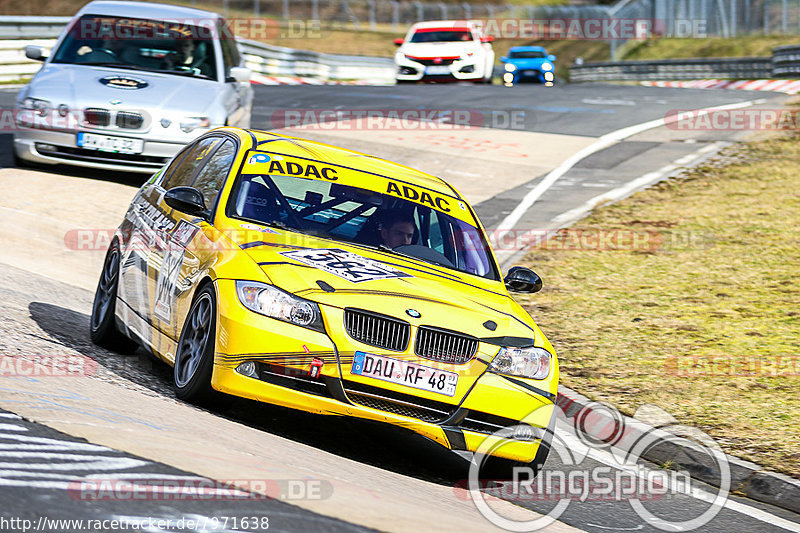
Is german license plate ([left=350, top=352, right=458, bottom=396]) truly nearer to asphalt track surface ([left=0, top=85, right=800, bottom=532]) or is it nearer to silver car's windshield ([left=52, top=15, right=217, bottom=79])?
asphalt track surface ([left=0, top=85, right=800, bottom=532])

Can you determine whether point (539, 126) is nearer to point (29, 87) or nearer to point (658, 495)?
point (29, 87)

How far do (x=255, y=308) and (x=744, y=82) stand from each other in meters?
28.9

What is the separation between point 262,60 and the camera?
31672mm

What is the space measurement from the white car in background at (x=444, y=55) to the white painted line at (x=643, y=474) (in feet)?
76.1

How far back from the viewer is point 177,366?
21.8 ft

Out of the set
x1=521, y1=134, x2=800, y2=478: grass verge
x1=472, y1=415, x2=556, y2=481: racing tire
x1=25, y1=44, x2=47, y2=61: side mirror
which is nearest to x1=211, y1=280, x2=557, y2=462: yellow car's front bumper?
x1=472, y1=415, x2=556, y2=481: racing tire

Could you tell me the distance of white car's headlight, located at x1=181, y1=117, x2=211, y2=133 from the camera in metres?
13.0

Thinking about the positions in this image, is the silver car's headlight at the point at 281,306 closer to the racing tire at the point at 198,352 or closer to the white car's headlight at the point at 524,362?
the racing tire at the point at 198,352

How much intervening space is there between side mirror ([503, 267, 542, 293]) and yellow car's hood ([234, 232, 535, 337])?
514 millimetres

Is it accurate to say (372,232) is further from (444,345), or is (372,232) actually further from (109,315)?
(109,315)

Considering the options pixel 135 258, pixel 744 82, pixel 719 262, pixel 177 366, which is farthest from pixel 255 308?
pixel 744 82

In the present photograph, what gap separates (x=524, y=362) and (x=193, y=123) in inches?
295

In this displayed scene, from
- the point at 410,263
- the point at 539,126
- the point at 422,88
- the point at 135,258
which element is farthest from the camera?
the point at 422,88

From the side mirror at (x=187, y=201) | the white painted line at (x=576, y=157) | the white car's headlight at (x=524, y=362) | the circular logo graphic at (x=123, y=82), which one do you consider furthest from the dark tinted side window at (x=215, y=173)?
the white painted line at (x=576, y=157)
